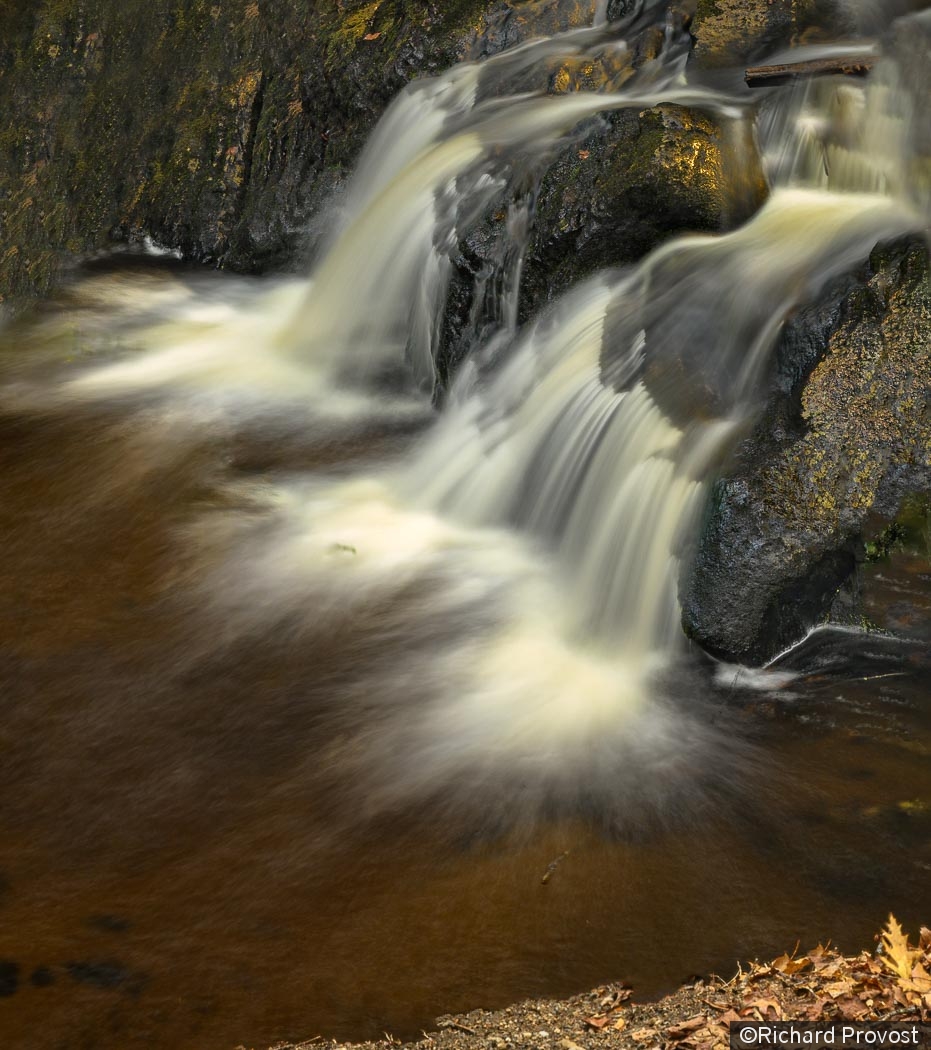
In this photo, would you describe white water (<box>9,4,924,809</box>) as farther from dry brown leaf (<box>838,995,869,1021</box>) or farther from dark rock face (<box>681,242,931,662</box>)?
dry brown leaf (<box>838,995,869,1021</box>)

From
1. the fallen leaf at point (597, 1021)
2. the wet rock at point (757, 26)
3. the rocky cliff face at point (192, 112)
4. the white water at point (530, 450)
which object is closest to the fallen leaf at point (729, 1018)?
the fallen leaf at point (597, 1021)

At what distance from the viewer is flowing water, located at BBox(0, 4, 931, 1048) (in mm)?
3443

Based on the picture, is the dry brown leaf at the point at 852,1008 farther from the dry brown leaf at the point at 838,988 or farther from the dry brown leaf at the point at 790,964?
the dry brown leaf at the point at 790,964

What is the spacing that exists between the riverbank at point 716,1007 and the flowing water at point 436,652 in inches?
3.8

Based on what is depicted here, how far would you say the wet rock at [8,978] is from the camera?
3.27 m

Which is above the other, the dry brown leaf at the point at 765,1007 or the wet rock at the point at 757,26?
the wet rock at the point at 757,26

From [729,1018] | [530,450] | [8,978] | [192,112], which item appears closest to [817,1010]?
[729,1018]

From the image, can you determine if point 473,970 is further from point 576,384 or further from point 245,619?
point 576,384

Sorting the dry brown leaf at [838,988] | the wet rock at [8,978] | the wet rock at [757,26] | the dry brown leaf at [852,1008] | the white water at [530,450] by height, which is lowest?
the wet rock at [8,978]

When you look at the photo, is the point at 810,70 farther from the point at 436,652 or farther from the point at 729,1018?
the point at 729,1018

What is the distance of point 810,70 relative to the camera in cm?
659

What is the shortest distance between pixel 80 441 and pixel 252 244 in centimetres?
300

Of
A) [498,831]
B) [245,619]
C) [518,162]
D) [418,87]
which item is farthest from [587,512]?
[418,87]

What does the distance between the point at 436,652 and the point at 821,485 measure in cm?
165
